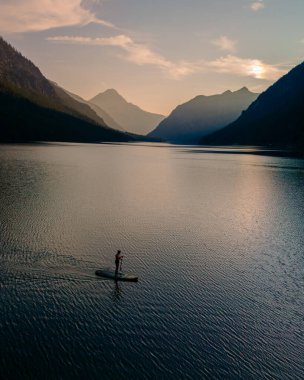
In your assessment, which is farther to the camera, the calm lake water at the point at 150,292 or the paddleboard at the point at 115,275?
the paddleboard at the point at 115,275

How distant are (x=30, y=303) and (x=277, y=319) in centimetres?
2162

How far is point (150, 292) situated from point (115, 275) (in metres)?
4.32

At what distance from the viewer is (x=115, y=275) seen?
130ft

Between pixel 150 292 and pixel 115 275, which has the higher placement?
pixel 115 275

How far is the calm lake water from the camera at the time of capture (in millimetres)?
26609

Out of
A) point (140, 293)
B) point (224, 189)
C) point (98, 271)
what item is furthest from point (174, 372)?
point (224, 189)

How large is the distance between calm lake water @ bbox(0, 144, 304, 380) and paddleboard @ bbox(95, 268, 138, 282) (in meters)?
0.76

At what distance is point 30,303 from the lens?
1315 inches

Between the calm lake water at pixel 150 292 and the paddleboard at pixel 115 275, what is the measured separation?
76 cm

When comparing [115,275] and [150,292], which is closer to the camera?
[150,292]

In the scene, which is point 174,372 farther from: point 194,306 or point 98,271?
point 98,271

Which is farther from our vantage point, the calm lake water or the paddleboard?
the paddleboard

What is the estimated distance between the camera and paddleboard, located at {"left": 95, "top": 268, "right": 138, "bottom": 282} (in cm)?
3953

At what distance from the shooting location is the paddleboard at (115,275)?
130ft
